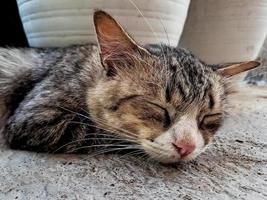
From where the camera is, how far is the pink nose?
949 millimetres

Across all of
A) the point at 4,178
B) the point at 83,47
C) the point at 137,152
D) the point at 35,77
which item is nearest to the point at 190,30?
the point at 83,47

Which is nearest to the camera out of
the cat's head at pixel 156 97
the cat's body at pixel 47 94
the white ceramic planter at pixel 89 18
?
the cat's head at pixel 156 97

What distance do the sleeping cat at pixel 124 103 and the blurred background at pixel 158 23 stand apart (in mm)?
269

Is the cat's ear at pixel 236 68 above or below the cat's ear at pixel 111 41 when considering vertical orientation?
below

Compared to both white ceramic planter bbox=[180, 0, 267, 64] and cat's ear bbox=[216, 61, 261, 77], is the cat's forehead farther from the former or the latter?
white ceramic planter bbox=[180, 0, 267, 64]

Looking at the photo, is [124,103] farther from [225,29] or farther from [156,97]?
[225,29]

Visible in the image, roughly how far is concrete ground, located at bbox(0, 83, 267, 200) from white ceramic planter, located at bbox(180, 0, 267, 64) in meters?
1.04

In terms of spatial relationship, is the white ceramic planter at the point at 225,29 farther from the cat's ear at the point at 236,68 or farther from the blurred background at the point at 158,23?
the cat's ear at the point at 236,68

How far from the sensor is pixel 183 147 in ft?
3.13

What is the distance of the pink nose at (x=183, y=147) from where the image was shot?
949 millimetres

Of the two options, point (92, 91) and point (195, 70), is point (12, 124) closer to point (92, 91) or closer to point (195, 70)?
point (92, 91)

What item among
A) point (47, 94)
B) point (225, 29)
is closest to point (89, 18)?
point (47, 94)

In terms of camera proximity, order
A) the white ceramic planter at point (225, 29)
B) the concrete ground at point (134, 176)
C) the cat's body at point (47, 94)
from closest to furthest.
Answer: the concrete ground at point (134, 176), the cat's body at point (47, 94), the white ceramic planter at point (225, 29)

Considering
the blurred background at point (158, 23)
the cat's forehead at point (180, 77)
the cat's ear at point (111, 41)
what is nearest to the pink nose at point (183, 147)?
the cat's forehead at point (180, 77)
